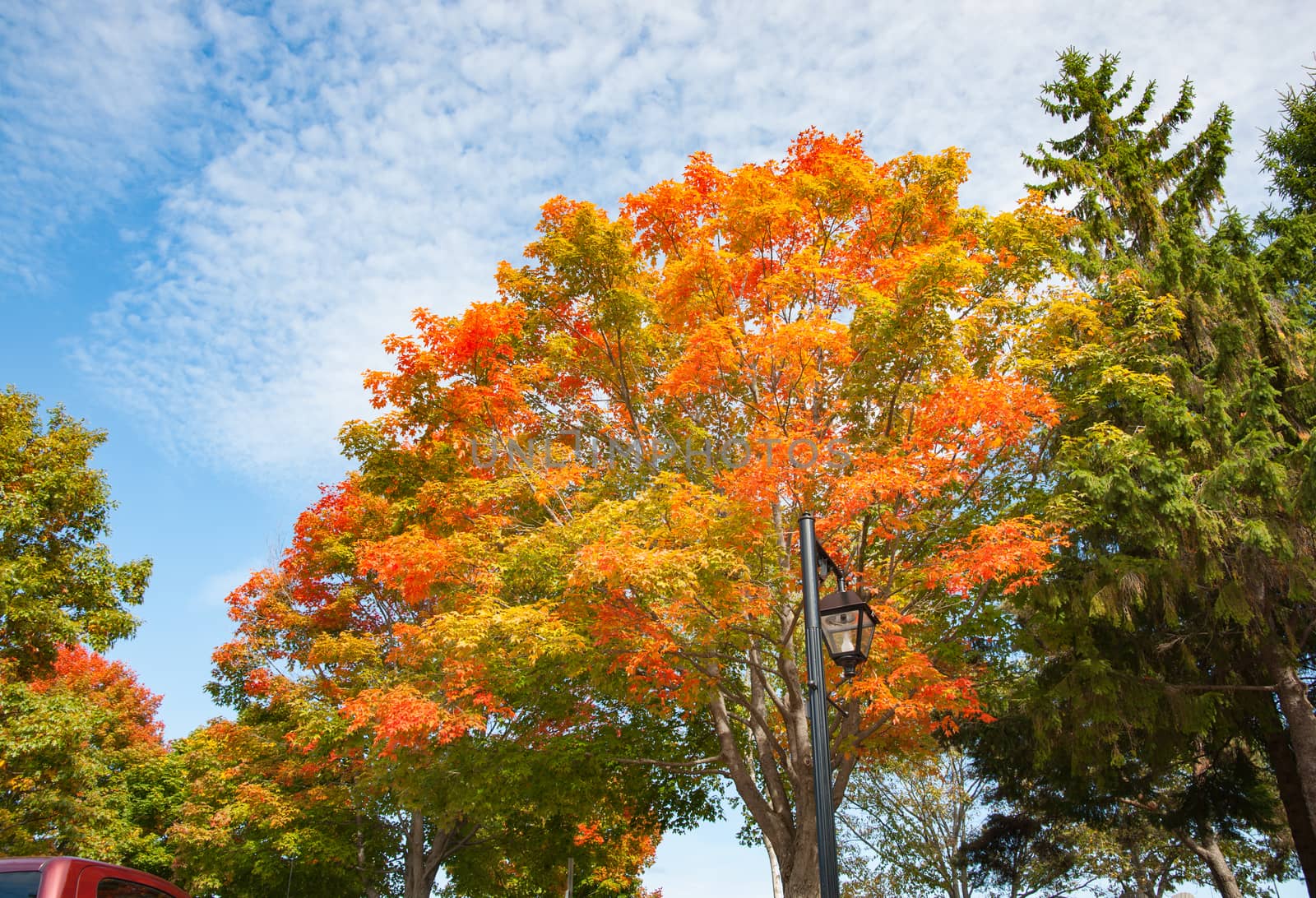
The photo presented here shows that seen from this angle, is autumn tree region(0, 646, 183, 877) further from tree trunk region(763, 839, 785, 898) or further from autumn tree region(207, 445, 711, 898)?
tree trunk region(763, 839, 785, 898)

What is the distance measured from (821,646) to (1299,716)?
36.9 feet

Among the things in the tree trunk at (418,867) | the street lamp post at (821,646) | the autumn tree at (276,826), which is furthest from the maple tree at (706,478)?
the tree trunk at (418,867)

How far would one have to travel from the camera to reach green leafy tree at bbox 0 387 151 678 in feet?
49.4

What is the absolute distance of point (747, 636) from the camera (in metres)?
12.9

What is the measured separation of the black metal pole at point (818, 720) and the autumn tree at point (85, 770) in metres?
15.6

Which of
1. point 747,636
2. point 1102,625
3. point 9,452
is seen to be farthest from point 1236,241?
point 9,452

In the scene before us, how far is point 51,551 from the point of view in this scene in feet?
52.9

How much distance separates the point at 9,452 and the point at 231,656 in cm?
729

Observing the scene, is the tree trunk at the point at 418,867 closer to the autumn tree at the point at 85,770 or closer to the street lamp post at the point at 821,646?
the autumn tree at the point at 85,770

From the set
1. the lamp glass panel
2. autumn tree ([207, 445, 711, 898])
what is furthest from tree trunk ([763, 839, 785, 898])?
the lamp glass panel

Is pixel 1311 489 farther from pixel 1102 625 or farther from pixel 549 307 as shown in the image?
pixel 549 307

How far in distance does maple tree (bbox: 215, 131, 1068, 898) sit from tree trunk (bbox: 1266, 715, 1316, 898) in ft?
18.7

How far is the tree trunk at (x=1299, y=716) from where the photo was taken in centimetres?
1252

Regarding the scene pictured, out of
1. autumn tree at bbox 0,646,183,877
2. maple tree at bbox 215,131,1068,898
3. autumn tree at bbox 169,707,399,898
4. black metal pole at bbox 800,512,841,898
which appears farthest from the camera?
autumn tree at bbox 169,707,399,898
